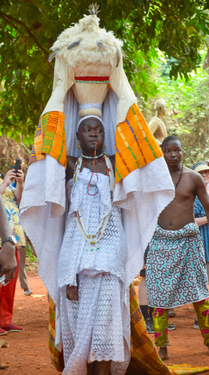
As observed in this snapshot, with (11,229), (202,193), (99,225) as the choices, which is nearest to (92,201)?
(99,225)

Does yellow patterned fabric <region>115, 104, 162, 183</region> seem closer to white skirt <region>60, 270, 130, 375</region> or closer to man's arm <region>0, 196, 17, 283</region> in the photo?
white skirt <region>60, 270, 130, 375</region>

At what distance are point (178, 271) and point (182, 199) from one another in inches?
30.0

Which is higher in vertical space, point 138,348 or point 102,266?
point 102,266

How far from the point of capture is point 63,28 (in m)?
6.61

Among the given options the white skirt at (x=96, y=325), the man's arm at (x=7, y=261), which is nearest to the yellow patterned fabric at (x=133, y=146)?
the white skirt at (x=96, y=325)

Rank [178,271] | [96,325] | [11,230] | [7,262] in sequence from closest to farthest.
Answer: [7,262] < [96,325] < [178,271] < [11,230]

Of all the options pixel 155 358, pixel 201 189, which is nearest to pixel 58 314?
pixel 155 358

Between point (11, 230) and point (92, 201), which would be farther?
point (11, 230)

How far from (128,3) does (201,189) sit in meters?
2.55

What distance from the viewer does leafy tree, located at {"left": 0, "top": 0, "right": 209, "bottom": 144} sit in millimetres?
6395

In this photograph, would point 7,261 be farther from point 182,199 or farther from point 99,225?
point 182,199

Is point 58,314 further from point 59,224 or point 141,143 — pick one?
point 141,143

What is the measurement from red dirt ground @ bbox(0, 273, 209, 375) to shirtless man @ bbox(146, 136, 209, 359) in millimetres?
360

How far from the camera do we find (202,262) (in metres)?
5.11
